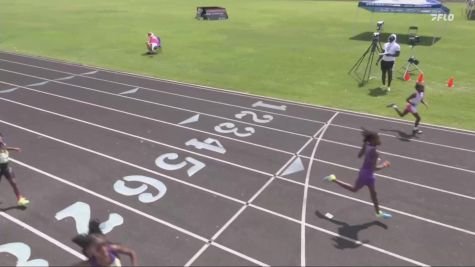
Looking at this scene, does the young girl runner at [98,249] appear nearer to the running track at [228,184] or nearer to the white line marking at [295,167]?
the running track at [228,184]

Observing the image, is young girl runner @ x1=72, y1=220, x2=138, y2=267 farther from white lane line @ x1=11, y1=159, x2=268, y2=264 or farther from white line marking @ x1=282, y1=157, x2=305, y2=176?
white line marking @ x1=282, y1=157, x2=305, y2=176

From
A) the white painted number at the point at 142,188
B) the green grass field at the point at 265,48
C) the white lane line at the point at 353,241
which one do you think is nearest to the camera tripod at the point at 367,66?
the green grass field at the point at 265,48

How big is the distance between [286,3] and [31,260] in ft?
167

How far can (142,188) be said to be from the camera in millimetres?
10211

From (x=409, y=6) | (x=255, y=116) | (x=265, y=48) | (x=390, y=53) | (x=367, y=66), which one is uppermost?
(x=409, y=6)

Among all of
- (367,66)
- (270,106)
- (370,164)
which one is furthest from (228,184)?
(367,66)

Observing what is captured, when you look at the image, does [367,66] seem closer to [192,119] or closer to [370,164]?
[192,119]

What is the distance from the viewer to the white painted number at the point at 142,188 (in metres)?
9.80

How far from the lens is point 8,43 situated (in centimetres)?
2839

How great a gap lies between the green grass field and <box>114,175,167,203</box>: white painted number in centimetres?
822

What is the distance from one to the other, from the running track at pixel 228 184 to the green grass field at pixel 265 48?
2.38 meters

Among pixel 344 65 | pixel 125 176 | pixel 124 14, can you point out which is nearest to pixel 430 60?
pixel 344 65

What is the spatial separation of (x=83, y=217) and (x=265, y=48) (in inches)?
763

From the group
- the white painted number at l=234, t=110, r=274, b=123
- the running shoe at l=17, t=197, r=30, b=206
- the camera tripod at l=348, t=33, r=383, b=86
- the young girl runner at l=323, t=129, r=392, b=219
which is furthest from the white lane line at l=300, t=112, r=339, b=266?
the camera tripod at l=348, t=33, r=383, b=86
